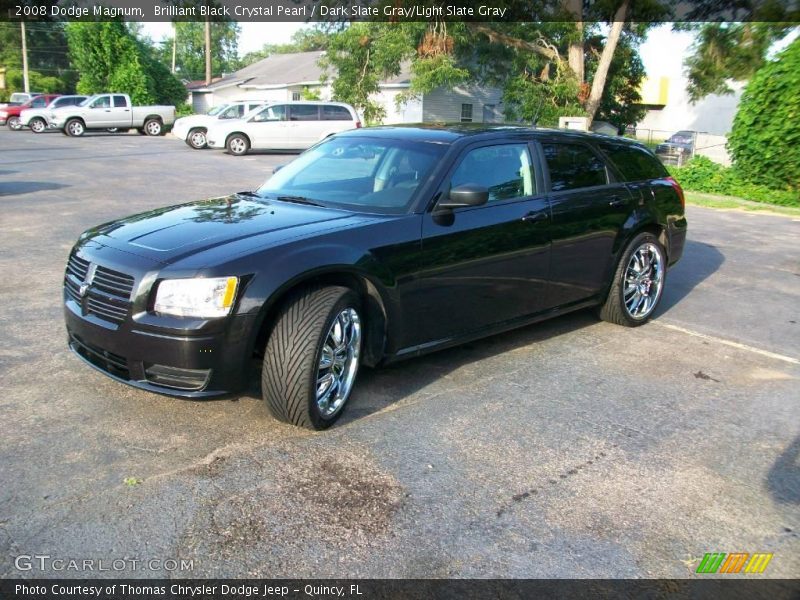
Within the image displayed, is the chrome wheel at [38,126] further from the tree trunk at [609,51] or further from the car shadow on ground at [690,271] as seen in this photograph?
the car shadow on ground at [690,271]

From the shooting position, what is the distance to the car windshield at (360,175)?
15.4ft

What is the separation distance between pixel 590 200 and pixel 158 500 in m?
3.98

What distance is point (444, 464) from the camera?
12.2 ft

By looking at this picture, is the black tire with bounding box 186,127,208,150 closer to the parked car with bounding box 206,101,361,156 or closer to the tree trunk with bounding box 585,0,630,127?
the parked car with bounding box 206,101,361,156

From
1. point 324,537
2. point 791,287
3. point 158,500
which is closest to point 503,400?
point 324,537

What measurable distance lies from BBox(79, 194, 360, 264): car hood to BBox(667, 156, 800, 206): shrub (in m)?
14.7

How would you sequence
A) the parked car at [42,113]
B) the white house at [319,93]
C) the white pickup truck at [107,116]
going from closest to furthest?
the white pickup truck at [107,116], the parked car at [42,113], the white house at [319,93]

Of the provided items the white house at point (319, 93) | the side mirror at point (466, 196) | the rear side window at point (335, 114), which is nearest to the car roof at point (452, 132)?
the side mirror at point (466, 196)

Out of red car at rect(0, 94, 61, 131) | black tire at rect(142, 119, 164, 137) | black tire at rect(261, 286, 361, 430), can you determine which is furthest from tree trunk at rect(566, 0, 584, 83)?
black tire at rect(261, 286, 361, 430)

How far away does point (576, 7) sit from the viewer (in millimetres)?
25844

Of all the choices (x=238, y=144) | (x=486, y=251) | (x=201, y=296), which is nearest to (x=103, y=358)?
(x=201, y=296)

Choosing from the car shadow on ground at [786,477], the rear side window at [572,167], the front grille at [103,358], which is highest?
the rear side window at [572,167]
